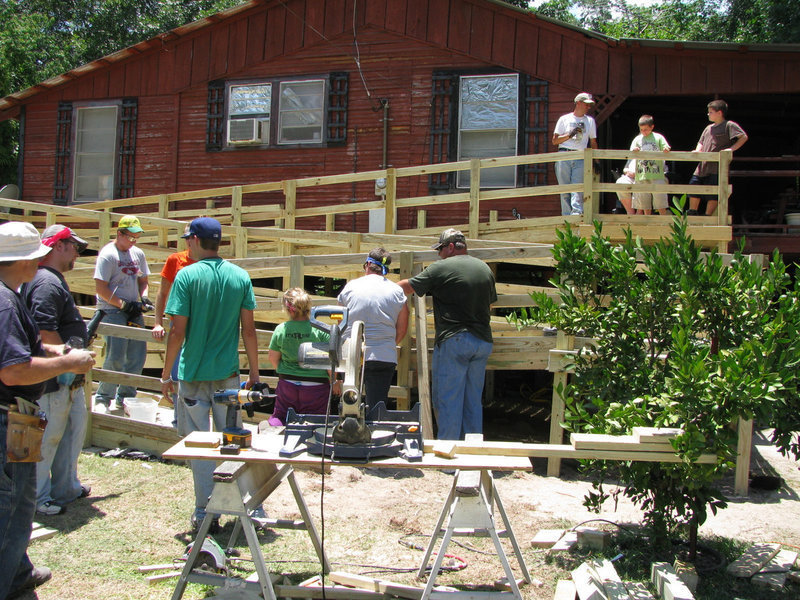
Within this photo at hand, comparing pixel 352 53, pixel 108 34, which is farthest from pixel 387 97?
pixel 108 34

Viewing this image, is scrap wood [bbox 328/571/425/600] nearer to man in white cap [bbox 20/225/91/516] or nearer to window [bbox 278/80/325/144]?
man in white cap [bbox 20/225/91/516]

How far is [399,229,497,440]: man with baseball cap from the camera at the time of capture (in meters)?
6.42

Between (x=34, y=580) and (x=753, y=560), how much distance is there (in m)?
4.00

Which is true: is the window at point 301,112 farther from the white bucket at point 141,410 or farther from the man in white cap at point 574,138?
the white bucket at point 141,410

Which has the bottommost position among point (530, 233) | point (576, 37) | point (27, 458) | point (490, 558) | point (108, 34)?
point (490, 558)

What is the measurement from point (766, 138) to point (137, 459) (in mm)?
13296

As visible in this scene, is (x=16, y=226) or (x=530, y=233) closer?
(x=16, y=226)

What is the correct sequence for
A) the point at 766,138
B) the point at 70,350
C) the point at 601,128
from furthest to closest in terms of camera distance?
the point at 766,138, the point at 601,128, the point at 70,350

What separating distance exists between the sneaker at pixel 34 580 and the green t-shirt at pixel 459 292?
354 centimetres

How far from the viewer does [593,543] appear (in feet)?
15.0

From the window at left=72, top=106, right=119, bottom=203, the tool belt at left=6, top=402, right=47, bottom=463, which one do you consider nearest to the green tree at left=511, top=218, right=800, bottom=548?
the tool belt at left=6, top=402, right=47, bottom=463

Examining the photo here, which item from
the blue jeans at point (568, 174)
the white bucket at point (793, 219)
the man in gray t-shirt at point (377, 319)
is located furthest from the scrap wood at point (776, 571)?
the white bucket at point (793, 219)

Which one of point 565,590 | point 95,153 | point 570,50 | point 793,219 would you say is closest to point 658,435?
point 565,590

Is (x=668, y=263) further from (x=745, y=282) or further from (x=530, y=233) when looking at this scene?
(x=530, y=233)
